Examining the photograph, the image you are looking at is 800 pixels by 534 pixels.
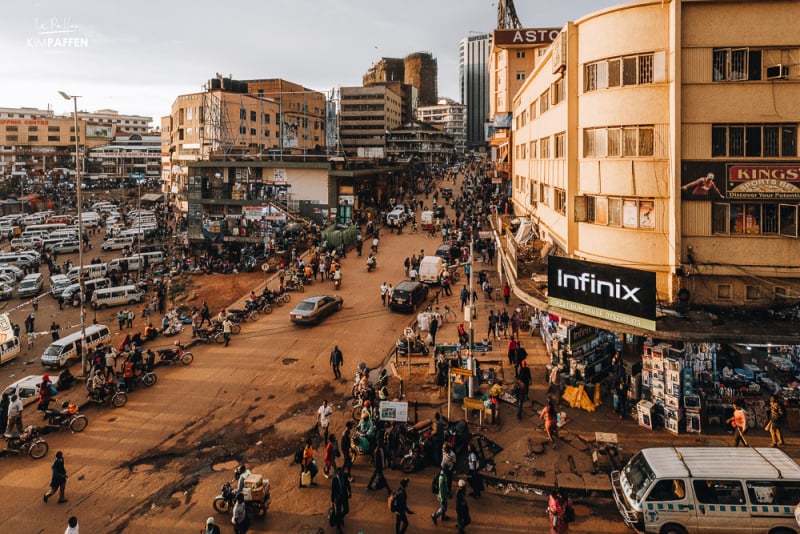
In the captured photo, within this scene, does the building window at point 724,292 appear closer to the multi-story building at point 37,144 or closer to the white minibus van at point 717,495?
the white minibus van at point 717,495

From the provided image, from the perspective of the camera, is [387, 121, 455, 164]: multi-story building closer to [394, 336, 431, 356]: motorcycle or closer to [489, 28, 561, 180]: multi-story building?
[489, 28, 561, 180]: multi-story building

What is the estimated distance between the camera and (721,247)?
16.5m

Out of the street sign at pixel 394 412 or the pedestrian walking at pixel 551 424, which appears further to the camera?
the pedestrian walking at pixel 551 424

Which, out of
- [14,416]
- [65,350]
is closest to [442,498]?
[14,416]

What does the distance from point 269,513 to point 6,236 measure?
77.5 metres

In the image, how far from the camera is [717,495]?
1090 centimetres

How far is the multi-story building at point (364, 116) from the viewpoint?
12638 cm

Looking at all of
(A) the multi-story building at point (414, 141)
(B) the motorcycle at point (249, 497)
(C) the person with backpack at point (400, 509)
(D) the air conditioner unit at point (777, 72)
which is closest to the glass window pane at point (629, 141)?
(D) the air conditioner unit at point (777, 72)

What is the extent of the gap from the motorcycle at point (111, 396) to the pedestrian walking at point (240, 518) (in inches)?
381

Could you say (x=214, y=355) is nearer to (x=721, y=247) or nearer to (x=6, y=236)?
(x=721, y=247)

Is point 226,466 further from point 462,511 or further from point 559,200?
point 559,200

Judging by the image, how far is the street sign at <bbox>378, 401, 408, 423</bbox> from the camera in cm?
1542

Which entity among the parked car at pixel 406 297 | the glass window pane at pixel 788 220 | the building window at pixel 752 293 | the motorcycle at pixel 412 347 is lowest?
the motorcycle at pixel 412 347

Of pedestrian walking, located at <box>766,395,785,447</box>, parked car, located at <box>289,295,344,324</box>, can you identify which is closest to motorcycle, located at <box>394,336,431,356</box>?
parked car, located at <box>289,295,344,324</box>
